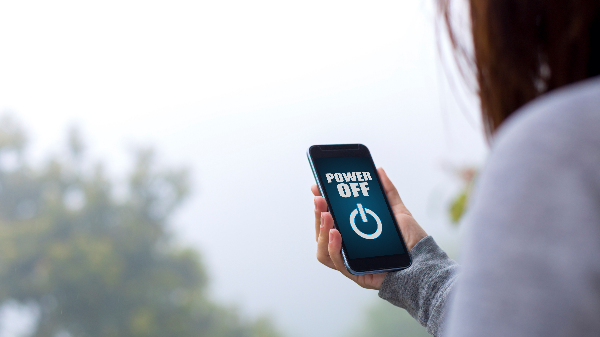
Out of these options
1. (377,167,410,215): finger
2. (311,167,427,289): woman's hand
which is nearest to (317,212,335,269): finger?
(311,167,427,289): woman's hand

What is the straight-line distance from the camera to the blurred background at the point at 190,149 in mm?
2693

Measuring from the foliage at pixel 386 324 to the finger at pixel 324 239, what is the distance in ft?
7.75

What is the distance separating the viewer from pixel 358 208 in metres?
0.63

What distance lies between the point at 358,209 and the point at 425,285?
5.8 inches

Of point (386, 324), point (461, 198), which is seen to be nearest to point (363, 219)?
point (461, 198)

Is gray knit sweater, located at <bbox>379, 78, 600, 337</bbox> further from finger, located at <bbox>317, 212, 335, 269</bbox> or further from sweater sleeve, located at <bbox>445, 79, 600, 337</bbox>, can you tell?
finger, located at <bbox>317, 212, 335, 269</bbox>

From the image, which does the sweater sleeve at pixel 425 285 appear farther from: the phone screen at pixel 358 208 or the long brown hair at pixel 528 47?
the long brown hair at pixel 528 47

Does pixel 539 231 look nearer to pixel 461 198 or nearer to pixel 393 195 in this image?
pixel 393 195

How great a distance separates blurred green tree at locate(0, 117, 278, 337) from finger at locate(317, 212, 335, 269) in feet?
8.53

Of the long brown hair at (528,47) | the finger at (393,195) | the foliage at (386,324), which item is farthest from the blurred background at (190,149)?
the long brown hair at (528,47)

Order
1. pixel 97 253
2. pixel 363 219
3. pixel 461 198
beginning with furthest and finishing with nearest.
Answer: pixel 97 253 < pixel 461 198 < pixel 363 219

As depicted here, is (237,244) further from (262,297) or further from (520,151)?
(520,151)

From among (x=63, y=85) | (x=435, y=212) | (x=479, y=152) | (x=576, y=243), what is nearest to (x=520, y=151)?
(x=576, y=243)

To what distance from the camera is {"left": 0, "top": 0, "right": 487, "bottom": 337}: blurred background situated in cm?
269
